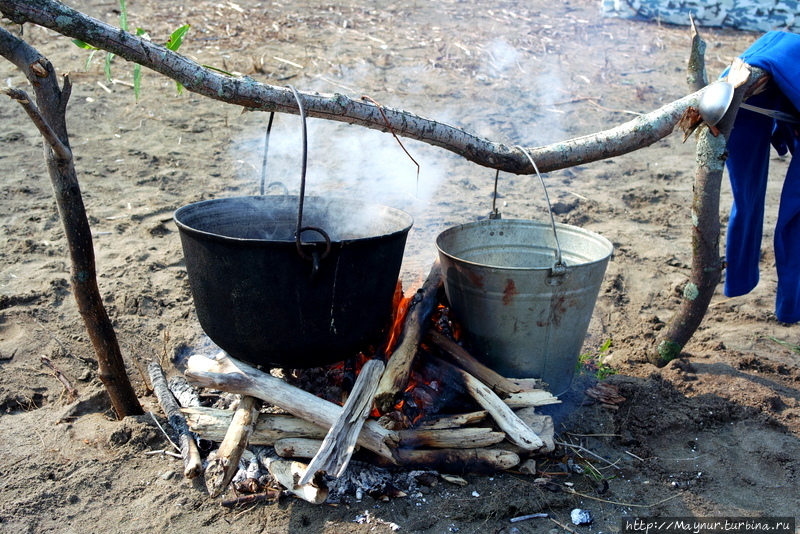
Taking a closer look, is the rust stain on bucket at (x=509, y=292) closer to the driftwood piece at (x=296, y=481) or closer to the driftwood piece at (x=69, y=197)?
the driftwood piece at (x=296, y=481)

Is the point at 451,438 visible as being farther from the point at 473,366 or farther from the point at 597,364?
the point at 597,364

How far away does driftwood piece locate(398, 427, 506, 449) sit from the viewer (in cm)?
274

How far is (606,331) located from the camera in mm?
4266

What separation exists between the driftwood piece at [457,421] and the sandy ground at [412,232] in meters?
0.25

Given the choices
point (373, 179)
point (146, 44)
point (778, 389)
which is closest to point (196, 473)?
point (146, 44)

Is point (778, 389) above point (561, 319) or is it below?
below

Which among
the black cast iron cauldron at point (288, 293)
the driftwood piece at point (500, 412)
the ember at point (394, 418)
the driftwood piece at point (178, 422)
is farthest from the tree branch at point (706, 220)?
the driftwood piece at point (178, 422)

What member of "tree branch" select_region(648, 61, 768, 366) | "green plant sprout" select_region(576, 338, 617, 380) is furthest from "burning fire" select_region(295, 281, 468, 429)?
"tree branch" select_region(648, 61, 768, 366)

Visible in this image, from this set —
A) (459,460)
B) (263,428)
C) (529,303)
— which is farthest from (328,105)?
(459,460)

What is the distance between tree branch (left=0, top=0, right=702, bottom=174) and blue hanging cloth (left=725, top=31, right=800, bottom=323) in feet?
1.25

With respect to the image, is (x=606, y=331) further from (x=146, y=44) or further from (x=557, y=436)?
(x=146, y=44)

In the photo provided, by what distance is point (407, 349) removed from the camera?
3.00 meters

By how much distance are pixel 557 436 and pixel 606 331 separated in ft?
4.68

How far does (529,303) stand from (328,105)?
1419 millimetres
